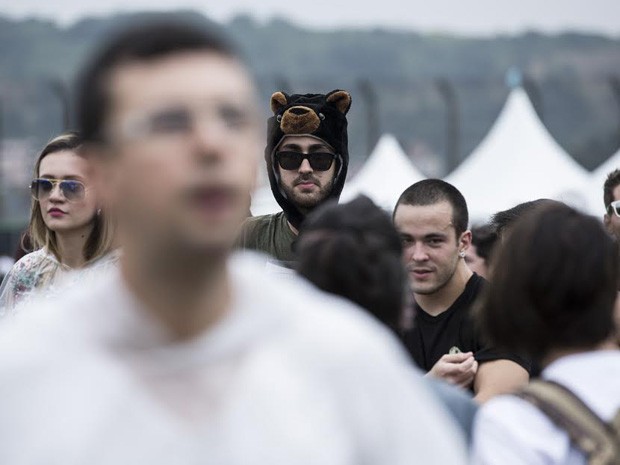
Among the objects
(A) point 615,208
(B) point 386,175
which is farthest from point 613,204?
(B) point 386,175

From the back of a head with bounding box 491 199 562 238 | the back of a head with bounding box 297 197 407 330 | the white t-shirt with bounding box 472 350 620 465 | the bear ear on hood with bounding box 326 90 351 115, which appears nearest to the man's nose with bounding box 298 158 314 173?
the bear ear on hood with bounding box 326 90 351 115

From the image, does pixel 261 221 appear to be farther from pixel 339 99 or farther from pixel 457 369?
pixel 457 369

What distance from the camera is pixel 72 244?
5.59 metres

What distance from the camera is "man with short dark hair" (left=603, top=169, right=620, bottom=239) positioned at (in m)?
6.45

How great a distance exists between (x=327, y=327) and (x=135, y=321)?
0.26 meters

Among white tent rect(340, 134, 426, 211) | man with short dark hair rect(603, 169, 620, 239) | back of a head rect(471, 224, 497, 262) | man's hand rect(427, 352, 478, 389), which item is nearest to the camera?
man's hand rect(427, 352, 478, 389)

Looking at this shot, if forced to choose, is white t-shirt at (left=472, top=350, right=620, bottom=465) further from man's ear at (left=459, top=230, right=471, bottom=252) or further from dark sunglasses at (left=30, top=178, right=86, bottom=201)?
dark sunglasses at (left=30, top=178, right=86, bottom=201)

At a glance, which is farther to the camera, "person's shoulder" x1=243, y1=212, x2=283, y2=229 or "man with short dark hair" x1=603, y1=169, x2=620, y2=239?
"man with short dark hair" x1=603, y1=169, x2=620, y2=239

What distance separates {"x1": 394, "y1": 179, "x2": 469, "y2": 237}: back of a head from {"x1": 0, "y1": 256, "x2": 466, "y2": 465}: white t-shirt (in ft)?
13.1

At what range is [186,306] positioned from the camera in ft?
6.17

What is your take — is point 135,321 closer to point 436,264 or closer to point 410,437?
point 410,437

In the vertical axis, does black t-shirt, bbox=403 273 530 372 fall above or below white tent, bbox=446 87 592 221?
above

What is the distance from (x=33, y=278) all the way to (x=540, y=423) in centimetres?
315

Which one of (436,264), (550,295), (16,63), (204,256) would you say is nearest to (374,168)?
(436,264)
